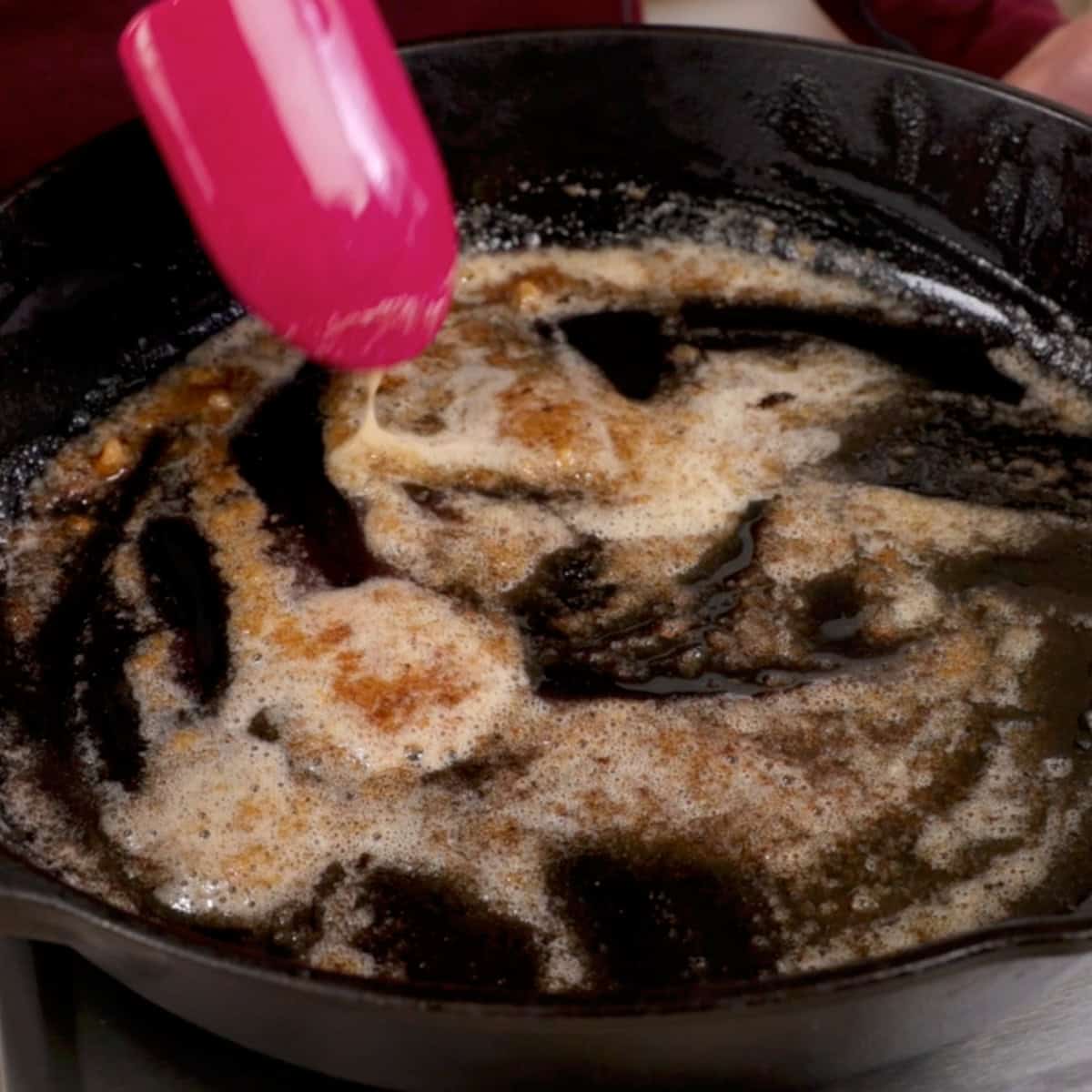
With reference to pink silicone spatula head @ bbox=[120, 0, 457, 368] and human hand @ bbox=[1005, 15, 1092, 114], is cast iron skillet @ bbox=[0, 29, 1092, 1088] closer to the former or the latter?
human hand @ bbox=[1005, 15, 1092, 114]

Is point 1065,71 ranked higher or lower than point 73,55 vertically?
lower

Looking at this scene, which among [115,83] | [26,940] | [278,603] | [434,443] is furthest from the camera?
[115,83]

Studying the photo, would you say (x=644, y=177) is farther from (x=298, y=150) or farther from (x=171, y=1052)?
(x=171, y=1052)

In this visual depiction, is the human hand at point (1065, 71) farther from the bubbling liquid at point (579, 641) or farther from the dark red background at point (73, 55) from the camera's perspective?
the dark red background at point (73, 55)

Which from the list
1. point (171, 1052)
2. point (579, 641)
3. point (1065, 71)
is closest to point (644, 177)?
point (1065, 71)

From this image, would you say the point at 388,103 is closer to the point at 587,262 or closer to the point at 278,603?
the point at 278,603

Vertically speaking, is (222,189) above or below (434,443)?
above

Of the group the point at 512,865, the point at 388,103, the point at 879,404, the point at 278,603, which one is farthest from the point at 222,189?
the point at 879,404
